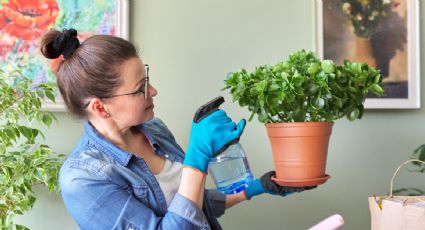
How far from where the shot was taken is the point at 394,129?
5.89ft

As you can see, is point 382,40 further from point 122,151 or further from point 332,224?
point 122,151

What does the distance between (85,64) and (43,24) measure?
1.87 feet

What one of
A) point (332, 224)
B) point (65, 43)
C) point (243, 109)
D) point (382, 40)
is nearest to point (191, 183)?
point (332, 224)

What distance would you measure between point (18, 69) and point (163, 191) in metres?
0.72

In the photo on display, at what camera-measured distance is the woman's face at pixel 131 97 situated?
109 centimetres

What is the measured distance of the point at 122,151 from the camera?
1106mm

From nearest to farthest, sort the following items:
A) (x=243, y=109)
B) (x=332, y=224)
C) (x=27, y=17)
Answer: (x=332, y=224) → (x=27, y=17) → (x=243, y=109)

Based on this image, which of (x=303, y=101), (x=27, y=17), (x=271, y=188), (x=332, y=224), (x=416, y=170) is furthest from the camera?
(x=416, y=170)

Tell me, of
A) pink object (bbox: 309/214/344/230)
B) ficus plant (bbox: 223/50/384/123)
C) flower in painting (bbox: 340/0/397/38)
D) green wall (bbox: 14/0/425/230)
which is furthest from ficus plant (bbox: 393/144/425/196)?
pink object (bbox: 309/214/344/230)

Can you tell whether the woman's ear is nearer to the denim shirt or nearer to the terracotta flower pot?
the denim shirt

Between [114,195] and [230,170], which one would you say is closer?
[114,195]

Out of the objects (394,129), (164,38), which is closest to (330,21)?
(394,129)

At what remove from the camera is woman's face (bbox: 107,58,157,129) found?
43.0 inches

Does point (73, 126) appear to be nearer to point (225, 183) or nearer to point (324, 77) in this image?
point (225, 183)
